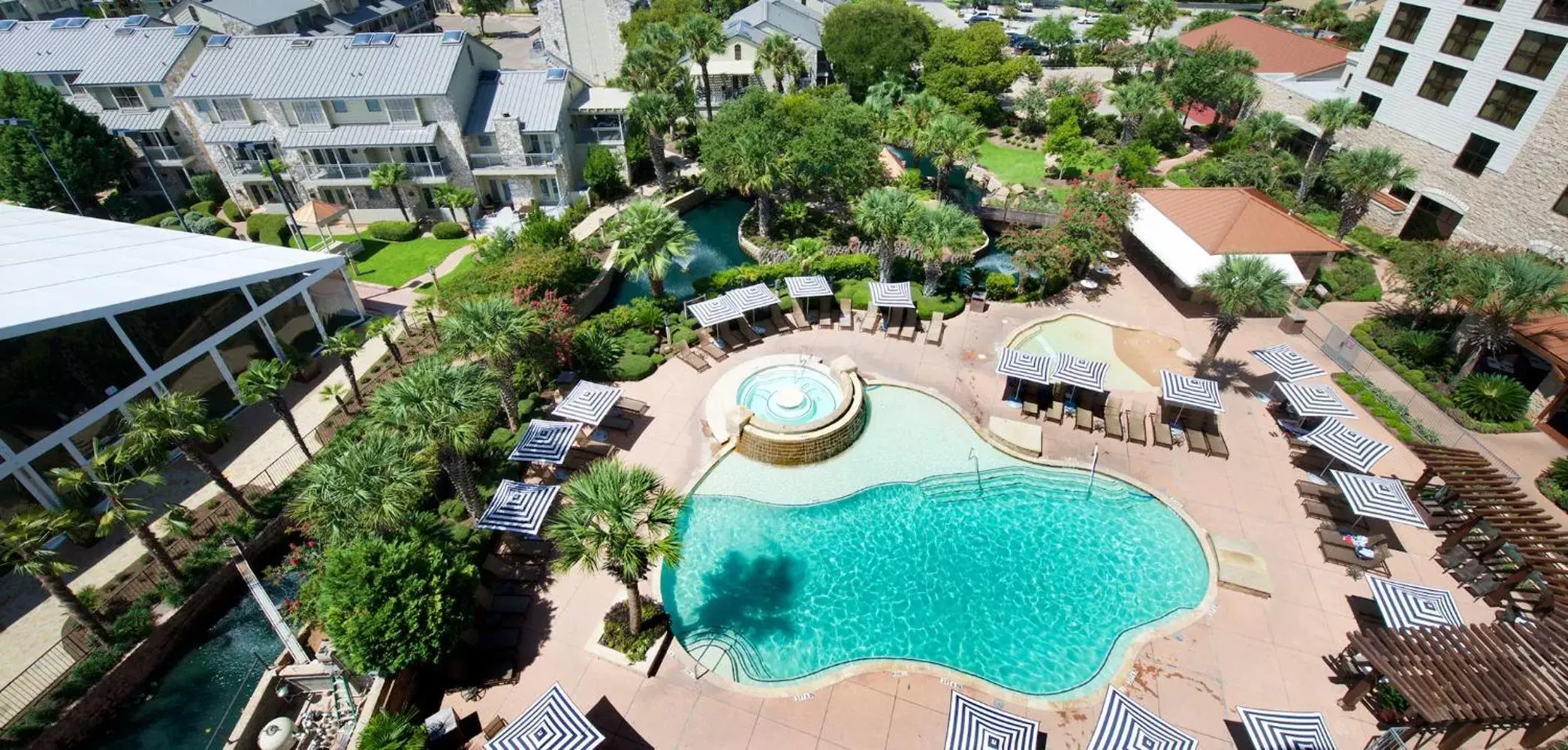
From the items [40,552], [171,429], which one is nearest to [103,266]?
[171,429]

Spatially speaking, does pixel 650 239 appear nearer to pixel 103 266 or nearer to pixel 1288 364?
pixel 103 266

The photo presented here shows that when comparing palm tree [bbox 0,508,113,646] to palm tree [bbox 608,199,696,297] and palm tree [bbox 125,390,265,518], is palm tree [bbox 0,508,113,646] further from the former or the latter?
palm tree [bbox 608,199,696,297]

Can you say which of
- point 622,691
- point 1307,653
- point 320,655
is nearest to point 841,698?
point 622,691

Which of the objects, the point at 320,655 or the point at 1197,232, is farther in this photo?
the point at 1197,232

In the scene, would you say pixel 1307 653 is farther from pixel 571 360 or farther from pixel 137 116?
pixel 137 116

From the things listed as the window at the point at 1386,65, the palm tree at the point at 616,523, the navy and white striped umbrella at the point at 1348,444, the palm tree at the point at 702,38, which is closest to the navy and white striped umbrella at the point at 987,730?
the palm tree at the point at 616,523

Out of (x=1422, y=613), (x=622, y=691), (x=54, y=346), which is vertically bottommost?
(x=622, y=691)

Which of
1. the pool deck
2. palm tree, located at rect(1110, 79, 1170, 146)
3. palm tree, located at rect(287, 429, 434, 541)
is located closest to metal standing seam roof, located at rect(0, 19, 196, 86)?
Answer: palm tree, located at rect(287, 429, 434, 541)
